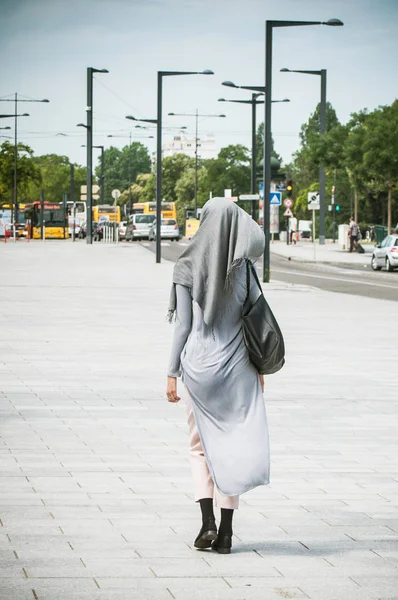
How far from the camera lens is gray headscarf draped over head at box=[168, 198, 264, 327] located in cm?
534

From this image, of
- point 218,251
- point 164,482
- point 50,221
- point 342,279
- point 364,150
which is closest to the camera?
point 218,251

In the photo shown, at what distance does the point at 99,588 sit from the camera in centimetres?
480

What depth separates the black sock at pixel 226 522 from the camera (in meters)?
5.45

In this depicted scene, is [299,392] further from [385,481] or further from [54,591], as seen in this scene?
[54,591]

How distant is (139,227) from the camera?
292 feet

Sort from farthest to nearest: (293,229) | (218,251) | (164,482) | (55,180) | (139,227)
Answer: (55,180), (139,227), (293,229), (164,482), (218,251)

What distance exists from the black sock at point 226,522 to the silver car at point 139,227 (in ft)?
273

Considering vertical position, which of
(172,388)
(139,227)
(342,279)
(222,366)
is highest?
(222,366)

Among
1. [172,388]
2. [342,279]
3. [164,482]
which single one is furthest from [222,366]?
[342,279]

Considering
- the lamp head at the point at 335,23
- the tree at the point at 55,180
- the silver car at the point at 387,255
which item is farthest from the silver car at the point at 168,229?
the tree at the point at 55,180

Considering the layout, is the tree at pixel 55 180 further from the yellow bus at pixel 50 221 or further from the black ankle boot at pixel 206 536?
the black ankle boot at pixel 206 536

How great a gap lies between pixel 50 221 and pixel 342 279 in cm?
6367

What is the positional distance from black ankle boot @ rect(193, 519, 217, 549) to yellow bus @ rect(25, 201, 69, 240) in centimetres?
8995

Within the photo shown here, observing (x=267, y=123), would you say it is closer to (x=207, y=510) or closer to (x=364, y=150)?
(x=207, y=510)
